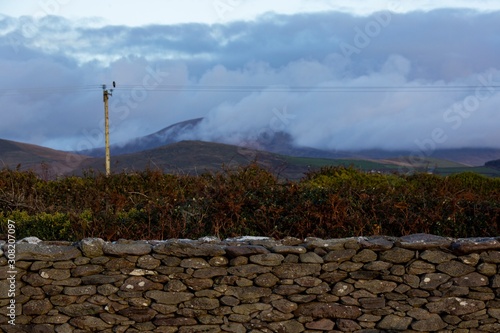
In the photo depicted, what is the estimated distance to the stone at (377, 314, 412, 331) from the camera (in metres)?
8.54

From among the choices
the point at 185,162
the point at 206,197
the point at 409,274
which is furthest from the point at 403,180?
the point at 185,162

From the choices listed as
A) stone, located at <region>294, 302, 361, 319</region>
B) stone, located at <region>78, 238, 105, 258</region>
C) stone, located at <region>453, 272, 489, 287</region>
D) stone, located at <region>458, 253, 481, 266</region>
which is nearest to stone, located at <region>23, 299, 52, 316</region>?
stone, located at <region>78, 238, 105, 258</region>

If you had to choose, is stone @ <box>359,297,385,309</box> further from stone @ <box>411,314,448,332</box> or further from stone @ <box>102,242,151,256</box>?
stone @ <box>102,242,151,256</box>

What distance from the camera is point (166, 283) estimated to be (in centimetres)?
856

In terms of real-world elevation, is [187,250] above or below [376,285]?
above

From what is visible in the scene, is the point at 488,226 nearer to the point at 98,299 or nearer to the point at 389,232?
the point at 389,232

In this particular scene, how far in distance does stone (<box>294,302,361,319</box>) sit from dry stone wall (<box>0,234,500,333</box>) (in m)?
0.01

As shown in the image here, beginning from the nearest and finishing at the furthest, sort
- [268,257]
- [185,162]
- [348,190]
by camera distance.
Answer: [268,257]
[348,190]
[185,162]

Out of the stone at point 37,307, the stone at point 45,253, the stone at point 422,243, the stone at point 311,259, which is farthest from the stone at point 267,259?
the stone at point 37,307

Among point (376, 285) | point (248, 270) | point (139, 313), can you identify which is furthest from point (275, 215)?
point (139, 313)

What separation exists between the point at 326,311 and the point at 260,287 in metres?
0.85

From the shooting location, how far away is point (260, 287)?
852 centimetres

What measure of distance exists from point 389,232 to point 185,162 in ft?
139

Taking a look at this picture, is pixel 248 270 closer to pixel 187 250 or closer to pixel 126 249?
pixel 187 250
